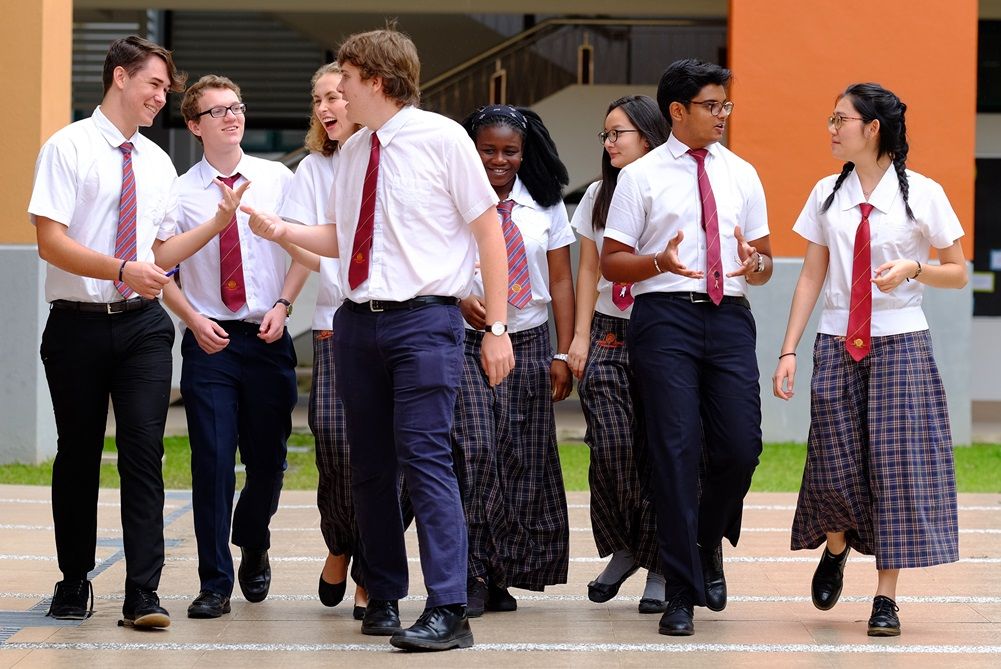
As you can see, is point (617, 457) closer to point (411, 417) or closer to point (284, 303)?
point (411, 417)

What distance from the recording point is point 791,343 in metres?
5.09

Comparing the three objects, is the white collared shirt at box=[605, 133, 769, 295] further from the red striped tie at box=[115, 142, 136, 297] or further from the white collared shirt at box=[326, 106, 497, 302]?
the red striped tie at box=[115, 142, 136, 297]

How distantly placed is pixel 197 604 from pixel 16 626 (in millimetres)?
619

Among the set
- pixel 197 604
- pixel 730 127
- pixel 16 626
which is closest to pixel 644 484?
pixel 197 604

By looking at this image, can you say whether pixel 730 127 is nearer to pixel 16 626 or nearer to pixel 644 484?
pixel 644 484

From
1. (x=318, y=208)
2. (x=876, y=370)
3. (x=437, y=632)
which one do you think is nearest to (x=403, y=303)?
(x=318, y=208)

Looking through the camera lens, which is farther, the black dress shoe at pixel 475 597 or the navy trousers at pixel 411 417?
the black dress shoe at pixel 475 597

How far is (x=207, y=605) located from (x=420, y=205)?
169cm

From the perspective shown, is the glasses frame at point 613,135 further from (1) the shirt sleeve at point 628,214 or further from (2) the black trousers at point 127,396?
(2) the black trousers at point 127,396

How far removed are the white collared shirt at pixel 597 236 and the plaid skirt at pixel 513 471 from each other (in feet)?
0.83

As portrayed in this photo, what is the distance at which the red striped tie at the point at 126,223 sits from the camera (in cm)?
491

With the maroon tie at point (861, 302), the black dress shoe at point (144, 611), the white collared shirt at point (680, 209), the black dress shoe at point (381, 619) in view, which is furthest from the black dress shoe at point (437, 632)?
the maroon tie at point (861, 302)

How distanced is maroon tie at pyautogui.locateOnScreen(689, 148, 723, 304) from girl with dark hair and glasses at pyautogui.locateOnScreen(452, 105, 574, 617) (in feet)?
2.35

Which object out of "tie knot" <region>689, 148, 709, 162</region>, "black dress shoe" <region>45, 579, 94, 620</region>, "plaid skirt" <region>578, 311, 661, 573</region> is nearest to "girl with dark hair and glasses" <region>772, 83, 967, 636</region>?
"tie knot" <region>689, 148, 709, 162</region>
